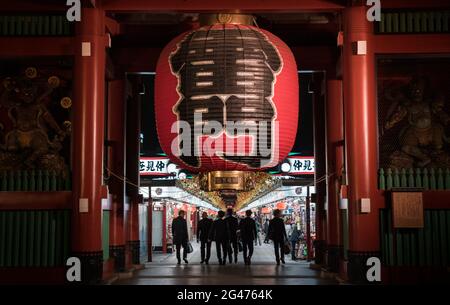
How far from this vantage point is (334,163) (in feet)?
46.8

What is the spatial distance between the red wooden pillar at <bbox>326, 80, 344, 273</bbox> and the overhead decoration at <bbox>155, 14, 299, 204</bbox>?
5.17 metres

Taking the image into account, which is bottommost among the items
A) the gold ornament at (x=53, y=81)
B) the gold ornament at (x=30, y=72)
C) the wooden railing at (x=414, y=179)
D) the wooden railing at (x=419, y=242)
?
the wooden railing at (x=419, y=242)

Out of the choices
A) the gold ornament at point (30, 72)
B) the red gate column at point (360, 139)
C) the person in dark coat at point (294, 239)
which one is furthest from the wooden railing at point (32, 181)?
the person in dark coat at point (294, 239)

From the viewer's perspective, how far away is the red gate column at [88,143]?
10844 millimetres

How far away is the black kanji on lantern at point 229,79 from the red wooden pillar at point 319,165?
7.12 m

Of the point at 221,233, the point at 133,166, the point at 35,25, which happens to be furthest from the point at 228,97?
the point at 221,233

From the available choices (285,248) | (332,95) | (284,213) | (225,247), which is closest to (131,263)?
(225,247)

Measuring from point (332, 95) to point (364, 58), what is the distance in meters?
3.69

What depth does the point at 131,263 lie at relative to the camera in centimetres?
1562

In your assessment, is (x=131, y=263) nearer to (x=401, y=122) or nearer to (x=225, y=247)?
(x=225, y=247)

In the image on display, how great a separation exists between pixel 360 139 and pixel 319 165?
525cm

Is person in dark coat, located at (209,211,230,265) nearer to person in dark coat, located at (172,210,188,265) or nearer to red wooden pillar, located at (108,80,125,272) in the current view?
person in dark coat, located at (172,210,188,265)

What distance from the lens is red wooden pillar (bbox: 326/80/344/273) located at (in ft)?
46.5

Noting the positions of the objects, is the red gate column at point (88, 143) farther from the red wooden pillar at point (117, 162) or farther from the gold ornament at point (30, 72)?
the red wooden pillar at point (117, 162)
